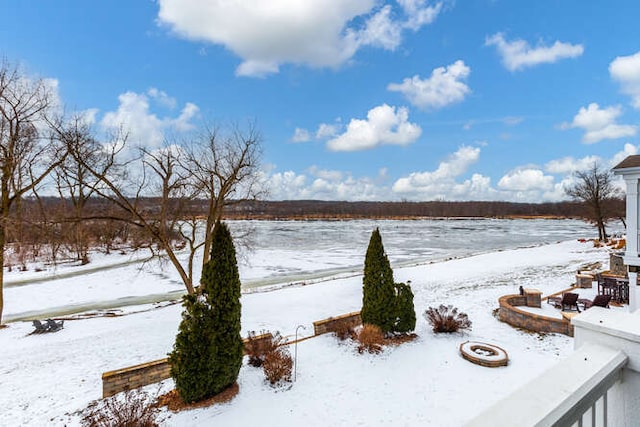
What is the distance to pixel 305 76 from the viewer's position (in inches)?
679

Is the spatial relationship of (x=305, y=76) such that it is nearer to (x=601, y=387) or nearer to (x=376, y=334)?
(x=376, y=334)

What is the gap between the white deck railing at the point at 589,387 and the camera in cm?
98

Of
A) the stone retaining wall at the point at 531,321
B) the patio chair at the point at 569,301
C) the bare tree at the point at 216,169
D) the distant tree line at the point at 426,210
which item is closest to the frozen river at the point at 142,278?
the bare tree at the point at 216,169

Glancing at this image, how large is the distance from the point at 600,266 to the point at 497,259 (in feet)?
17.4

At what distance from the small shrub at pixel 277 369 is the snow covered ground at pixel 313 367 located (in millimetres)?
187

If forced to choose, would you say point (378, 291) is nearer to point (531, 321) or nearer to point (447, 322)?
point (447, 322)

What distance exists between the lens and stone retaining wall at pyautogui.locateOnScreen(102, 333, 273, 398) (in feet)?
18.7

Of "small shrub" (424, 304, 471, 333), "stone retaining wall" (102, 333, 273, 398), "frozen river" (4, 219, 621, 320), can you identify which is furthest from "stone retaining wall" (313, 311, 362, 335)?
"frozen river" (4, 219, 621, 320)

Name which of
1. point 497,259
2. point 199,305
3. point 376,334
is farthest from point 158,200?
point 497,259

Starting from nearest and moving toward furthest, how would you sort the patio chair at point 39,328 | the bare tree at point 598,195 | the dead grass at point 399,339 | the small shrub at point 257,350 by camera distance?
1. the small shrub at point 257,350
2. the dead grass at point 399,339
3. the patio chair at point 39,328
4. the bare tree at point 598,195

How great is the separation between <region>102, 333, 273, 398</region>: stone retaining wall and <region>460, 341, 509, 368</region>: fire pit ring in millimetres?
5806

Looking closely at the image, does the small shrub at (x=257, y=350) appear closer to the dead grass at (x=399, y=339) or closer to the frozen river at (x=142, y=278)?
the dead grass at (x=399, y=339)

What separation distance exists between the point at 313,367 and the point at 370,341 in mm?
1361

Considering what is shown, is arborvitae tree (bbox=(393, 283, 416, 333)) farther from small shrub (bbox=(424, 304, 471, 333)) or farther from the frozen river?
the frozen river
